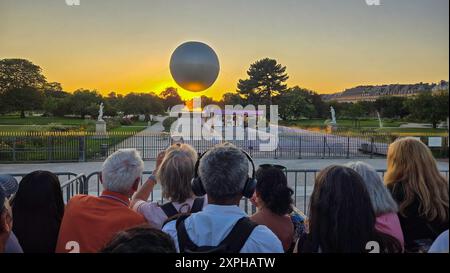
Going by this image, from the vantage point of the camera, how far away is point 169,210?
2.47 meters

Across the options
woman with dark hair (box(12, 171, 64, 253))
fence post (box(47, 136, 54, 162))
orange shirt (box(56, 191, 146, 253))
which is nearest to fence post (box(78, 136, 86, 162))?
fence post (box(47, 136, 54, 162))

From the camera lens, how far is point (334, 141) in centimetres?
1811

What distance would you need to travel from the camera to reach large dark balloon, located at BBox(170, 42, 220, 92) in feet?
27.2

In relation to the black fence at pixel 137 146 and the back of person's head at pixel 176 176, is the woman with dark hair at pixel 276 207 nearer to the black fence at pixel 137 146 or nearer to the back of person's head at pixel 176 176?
the back of person's head at pixel 176 176

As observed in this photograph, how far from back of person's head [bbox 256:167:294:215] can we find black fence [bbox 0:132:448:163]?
38.9 feet

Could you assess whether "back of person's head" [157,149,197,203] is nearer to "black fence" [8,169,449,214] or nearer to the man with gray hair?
the man with gray hair

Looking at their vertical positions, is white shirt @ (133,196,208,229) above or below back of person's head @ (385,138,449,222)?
below

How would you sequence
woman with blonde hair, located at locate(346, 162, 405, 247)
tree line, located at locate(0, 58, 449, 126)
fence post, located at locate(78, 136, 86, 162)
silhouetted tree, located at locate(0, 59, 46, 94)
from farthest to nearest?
tree line, located at locate(0, 58, 449, 126)
fence post, located at locate(78, 136, 86, 162)
silhouetted tree, located at locate(0, 59, 46, 94)
woman with blonde hair, located at locate(346, 162, 405, 247)

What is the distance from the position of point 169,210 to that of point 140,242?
1269mm

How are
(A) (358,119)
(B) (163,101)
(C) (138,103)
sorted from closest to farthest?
(A) (358,119), (C) (138,103), (B) (163,101)

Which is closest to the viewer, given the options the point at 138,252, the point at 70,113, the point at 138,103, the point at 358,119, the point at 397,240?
the point at 138,252
